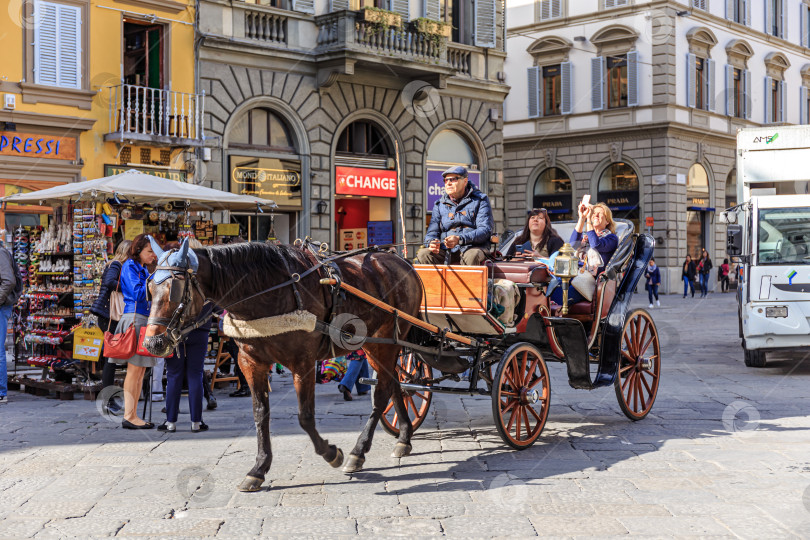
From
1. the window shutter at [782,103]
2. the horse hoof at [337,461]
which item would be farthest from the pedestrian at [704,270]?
the horse hoof at [337,461]

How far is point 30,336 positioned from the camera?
35.6 ft

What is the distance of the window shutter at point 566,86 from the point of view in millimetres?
34844

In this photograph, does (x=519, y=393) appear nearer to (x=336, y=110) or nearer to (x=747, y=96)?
(x=336, y=110)

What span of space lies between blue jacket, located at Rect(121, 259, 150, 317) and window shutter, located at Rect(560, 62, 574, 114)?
28223mm

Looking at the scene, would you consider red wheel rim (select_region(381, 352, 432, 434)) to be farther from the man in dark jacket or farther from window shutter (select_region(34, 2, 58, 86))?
window shutter (select_region(34, 2, 58, 86))

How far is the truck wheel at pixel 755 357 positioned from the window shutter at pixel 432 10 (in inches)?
520

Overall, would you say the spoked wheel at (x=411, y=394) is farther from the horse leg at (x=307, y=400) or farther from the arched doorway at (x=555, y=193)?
the arched doorway at (x=555, y=193)

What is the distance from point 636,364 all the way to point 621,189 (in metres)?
26.9

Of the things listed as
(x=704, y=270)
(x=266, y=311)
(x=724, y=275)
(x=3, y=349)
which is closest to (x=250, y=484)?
(x=266, y=311)

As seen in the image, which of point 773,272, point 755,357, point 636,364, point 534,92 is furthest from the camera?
point 534,92

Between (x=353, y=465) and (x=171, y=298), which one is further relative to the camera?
(x=353, y=465)

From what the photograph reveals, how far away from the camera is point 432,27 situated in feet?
71.9

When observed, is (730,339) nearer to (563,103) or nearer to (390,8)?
(390,8)

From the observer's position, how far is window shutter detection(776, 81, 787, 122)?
3972 centimetres
